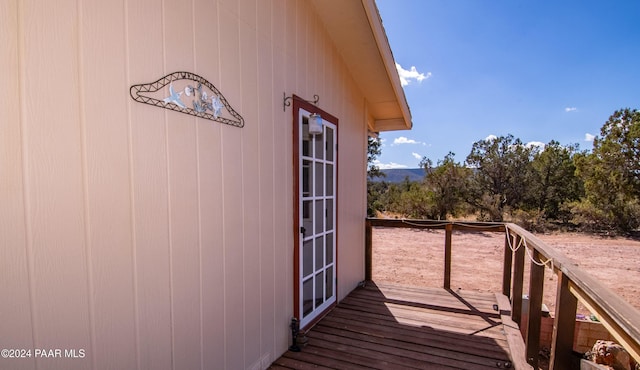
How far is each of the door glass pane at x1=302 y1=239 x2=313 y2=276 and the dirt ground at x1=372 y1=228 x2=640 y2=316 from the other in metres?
2.75

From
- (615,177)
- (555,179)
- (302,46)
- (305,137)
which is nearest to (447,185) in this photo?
(555,179)

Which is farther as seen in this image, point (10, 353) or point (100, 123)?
point (100, 123)

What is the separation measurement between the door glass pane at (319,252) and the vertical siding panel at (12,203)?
229cm

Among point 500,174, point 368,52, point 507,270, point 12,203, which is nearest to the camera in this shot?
point 12,203

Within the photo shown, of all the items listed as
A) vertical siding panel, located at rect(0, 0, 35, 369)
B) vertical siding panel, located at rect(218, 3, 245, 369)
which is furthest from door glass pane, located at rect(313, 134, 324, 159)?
vertical siding panel, located at rect(0, 0, 35, 369)

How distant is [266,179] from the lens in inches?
85.0

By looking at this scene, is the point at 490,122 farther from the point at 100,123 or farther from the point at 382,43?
the point at 100,123

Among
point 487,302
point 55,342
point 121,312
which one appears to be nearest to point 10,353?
point 55,342

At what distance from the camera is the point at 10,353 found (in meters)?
0.86

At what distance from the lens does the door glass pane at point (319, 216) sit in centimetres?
296

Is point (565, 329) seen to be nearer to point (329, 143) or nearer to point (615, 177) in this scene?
point (329, 143)

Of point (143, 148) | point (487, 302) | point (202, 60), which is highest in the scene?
point (202, 60)

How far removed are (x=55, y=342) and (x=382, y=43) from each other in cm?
329

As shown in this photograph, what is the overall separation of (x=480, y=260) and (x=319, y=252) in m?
5.36
